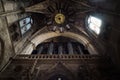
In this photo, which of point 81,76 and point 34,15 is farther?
point 34,15

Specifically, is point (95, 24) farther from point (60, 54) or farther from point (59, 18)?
point (60, 54)

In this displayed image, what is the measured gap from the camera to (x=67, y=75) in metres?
8.66

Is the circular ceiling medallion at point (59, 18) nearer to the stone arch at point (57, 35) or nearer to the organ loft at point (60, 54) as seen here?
the organ loft at point (60, 54)

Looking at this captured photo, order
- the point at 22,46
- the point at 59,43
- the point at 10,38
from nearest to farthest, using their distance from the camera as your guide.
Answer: the point at 10,38 → the point at 22,46 → the point at 59,43

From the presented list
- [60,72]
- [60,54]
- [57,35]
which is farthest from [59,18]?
[60,72]

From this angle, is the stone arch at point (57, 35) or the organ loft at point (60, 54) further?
the stone arch at point (57, 35)

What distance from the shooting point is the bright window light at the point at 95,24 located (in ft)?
38.3

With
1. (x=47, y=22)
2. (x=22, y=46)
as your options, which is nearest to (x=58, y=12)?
(x=47, y=22)

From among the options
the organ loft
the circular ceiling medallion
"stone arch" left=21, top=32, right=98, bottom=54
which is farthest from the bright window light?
the circular ceiling medallion

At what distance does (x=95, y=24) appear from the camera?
12.5m

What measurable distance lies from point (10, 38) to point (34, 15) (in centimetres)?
581

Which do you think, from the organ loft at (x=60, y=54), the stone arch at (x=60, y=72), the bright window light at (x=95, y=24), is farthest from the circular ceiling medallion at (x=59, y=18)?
the stone arch at (x=60, y=72)

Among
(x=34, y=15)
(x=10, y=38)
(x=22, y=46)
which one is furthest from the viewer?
(x=34, y=15)

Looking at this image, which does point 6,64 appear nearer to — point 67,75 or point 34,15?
point 67,75
